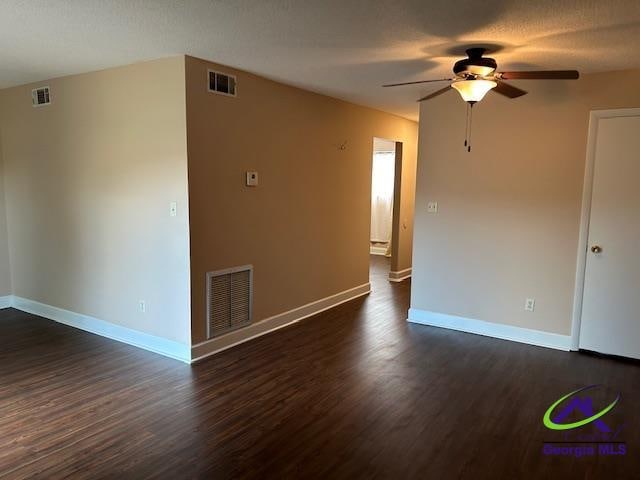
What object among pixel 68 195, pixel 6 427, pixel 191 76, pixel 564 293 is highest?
pixel 191 76

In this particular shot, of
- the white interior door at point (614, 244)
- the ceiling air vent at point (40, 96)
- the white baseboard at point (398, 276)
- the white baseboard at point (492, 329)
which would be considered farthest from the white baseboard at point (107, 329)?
the white baseboard at point (398, 276)

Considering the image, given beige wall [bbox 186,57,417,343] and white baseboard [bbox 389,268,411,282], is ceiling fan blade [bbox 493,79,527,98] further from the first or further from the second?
white baseboard [bbox 389,268,411,282]

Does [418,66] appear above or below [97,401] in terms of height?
above

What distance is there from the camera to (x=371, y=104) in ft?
17.9

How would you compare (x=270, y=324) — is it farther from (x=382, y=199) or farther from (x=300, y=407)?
(x=382, y=199)

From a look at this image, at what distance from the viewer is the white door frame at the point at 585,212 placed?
3789 millimetres

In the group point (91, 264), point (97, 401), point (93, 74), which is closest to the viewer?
point (97, 401)

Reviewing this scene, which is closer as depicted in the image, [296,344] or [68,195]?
[296,344]

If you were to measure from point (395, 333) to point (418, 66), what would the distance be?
8.22ft

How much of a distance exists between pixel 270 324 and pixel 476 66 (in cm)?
294

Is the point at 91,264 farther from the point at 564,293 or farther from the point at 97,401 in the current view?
the point at 564,293

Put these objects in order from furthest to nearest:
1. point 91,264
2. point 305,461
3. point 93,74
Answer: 1. point 91,264
2. point 93,74
3. point 305,461

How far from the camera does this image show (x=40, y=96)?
4.52 m

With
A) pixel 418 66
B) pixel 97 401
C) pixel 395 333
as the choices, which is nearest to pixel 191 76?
pixel 418 66
